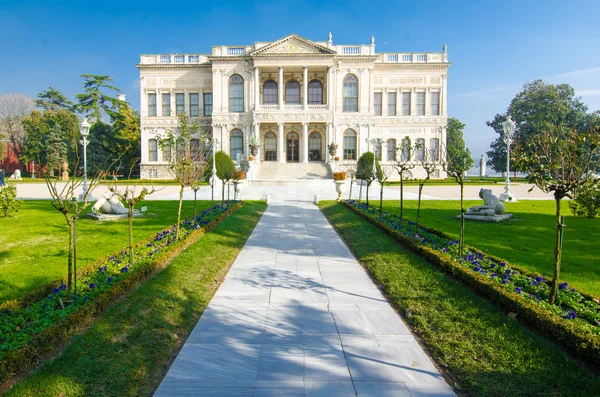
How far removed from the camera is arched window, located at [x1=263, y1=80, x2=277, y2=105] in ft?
134

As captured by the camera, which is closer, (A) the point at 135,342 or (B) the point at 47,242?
(A) the point at 135,342

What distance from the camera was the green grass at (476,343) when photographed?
323 centimetres

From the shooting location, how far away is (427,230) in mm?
9711

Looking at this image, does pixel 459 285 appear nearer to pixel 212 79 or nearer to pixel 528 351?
pixel 528 351

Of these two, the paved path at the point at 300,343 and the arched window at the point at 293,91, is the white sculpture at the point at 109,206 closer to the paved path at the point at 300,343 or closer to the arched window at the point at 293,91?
the paved path at the point at 300,343

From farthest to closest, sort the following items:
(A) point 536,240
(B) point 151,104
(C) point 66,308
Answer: (B) point 151,104 < (A) point 536,240 < (C) point 66,308

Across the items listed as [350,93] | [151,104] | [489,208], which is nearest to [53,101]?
[151,104]

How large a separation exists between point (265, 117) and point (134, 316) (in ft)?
115

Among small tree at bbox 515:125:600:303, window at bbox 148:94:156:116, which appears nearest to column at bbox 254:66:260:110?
window at bbox 148:94:156:116

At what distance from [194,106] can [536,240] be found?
1532 inches

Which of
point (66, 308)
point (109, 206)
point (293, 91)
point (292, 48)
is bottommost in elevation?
point (66, 308)

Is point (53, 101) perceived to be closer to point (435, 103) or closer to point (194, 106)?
point (194, 106)

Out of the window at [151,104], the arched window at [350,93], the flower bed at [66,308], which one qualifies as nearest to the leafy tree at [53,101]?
the window at [151,104]

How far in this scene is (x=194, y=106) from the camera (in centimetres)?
4169
